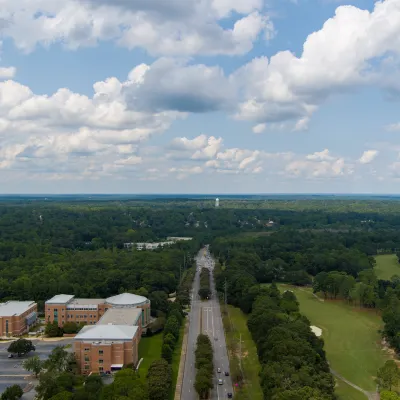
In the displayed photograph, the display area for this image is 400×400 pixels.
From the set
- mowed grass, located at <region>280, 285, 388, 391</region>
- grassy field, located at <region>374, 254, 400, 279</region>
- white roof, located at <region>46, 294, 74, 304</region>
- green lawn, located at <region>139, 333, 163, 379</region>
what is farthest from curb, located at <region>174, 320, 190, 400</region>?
grassy field, located at <region>374, 254, 400, 279</region>

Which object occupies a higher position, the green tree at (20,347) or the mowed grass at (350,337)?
the green tree at (20,347)

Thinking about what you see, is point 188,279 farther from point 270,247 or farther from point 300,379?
point 300,379

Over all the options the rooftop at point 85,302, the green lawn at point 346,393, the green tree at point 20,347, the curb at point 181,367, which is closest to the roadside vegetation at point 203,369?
the curb at point 181,367

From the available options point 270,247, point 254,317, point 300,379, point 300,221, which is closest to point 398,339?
point 254,317

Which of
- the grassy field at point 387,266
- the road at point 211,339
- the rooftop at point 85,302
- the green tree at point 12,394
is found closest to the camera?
the green tree at point 12,394

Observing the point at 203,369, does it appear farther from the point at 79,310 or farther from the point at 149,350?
the point at 79,310

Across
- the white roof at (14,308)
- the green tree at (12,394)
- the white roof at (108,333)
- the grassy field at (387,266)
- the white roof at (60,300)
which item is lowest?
the grassy field at (387,266)

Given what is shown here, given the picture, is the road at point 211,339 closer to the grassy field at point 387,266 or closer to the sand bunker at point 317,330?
the sand bunker at point 317,330

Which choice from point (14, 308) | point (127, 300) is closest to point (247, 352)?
point (127, 300)
